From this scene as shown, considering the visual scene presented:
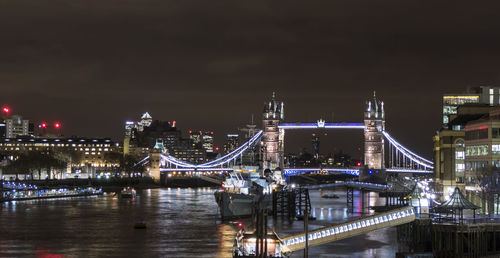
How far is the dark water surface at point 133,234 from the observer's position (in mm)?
55031

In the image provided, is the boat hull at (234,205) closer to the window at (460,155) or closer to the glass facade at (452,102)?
the window at (460,155)

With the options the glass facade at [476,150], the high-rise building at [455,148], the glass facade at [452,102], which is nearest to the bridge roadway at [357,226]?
the glass facade at [476,150]

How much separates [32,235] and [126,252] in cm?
1425

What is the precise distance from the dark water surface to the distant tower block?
94712 millimetres

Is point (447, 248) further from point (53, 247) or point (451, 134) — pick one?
point (451, 134)

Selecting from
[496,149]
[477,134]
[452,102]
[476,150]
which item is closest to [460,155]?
[476,150]

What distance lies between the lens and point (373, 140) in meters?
196

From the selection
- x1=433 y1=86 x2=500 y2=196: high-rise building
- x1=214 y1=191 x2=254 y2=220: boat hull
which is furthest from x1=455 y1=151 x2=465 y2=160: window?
x1=214 y1=191 x2=254 y2=220: boat hull

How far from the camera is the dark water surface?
55.0 metres

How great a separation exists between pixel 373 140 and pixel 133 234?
441 feet

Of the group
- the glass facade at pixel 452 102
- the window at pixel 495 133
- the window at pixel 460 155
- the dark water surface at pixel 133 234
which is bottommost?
the dark water surface at pixel 133 234

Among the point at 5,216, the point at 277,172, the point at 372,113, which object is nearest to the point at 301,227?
the point at 5,216

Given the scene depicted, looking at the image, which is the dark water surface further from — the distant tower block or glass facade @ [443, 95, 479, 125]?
the distant tower block

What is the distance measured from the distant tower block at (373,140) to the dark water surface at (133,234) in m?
94.7
